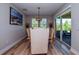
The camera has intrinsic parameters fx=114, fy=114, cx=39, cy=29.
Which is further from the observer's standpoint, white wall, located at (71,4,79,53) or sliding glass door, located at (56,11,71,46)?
sliding glass door, located at (56,11,71,46)

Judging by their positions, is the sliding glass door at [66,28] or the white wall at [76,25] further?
the sliding glass door at [66,28]

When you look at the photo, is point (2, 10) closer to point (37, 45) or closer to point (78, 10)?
point (37, 45)

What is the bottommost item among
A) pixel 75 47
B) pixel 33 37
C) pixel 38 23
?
pixel 75 47

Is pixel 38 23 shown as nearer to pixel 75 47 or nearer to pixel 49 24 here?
pixel 49 24

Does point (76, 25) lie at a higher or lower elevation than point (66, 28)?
higher

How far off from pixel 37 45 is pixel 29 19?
25.8 feet

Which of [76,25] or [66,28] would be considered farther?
[66,28]

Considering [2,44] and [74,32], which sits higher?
[74,32]

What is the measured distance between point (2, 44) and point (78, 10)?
10.0 feet

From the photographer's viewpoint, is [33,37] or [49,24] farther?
[49,24]
